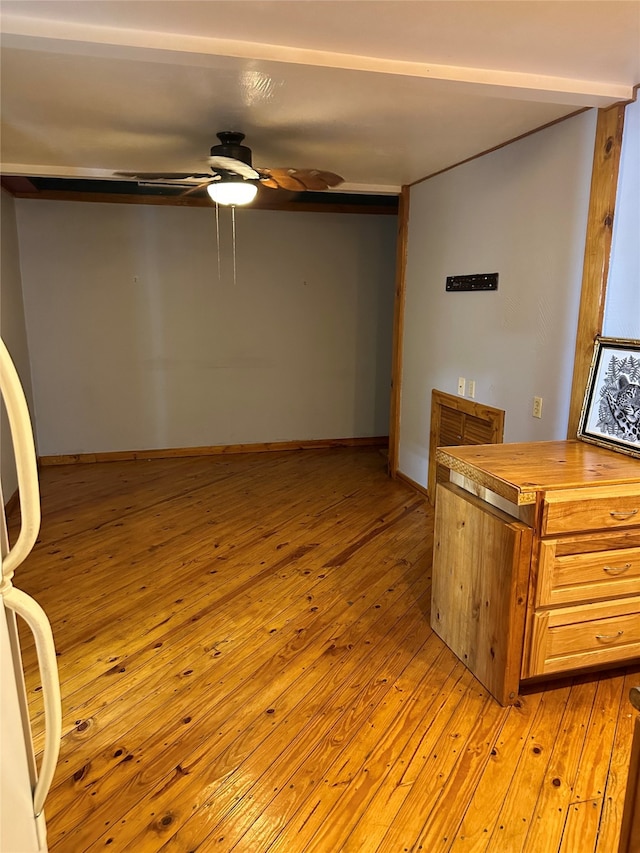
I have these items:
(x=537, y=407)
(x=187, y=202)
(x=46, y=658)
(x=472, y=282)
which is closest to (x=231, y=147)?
(x=472, y=282)

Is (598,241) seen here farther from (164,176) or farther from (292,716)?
(292,716)

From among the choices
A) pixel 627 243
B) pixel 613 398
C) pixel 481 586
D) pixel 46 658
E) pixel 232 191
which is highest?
pixel 232 191

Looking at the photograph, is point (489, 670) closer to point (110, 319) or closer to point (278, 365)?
point (278, 365)

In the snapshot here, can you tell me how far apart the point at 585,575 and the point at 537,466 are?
0.45 m

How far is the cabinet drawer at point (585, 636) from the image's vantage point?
217 cm

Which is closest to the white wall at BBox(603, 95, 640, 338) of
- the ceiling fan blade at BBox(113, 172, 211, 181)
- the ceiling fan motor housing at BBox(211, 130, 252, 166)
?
the ceiling fan motor housing at BBox(211, 130, 252, 166)

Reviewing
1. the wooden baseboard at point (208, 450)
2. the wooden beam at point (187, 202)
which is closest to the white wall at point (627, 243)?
the wooden beam at point (187, 202)

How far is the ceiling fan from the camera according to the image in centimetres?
285

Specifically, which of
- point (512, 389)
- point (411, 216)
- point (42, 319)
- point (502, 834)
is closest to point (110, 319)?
point (42, 319)

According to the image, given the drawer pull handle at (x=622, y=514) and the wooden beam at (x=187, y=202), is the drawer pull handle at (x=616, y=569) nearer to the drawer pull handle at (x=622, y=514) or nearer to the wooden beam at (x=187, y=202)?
the drawer pull handle at (x=622, y=514)

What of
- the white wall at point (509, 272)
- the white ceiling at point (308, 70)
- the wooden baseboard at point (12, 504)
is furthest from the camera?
the wooden baseboard at point (12, 504)

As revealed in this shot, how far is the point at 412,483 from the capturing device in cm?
482

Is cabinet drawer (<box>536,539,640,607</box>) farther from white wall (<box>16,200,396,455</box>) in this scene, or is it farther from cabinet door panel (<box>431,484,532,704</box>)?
white wall (<box>16,200,396,455</box>)

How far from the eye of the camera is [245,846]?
64.7 inches
